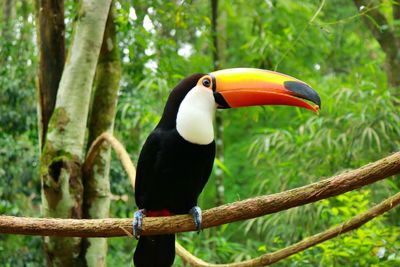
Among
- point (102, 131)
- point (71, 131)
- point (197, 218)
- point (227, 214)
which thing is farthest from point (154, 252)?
point (102, 131)

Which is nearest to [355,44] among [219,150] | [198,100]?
[219,150]

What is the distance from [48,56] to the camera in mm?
3639

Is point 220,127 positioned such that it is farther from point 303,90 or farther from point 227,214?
point 227,214

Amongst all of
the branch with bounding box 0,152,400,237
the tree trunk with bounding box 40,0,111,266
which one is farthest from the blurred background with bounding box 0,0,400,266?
the branch with bounding box 0,152,400,237

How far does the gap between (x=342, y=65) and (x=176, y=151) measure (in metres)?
6.51

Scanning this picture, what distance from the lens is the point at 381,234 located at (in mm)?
3377

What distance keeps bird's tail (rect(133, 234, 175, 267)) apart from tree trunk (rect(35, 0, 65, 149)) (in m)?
1.23

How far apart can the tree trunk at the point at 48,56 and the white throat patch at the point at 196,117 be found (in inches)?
53.0

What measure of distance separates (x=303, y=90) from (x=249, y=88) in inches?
10.8

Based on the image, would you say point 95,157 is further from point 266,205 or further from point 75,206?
point 266,205

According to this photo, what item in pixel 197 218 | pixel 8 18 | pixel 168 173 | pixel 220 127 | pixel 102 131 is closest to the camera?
pixel 197 218

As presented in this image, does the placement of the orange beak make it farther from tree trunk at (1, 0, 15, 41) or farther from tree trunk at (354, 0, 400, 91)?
tree trunk at (1, 0, 15, 41)

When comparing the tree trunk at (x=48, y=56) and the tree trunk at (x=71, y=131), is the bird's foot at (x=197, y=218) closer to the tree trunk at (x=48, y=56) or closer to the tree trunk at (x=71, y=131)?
the tree trunk at (x=71, y=131)

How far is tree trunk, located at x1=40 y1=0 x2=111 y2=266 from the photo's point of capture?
3303 millimetres
